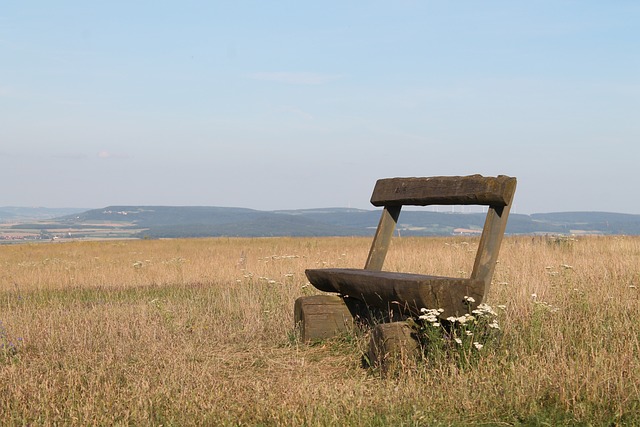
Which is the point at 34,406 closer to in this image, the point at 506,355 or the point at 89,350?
the point at 89,350

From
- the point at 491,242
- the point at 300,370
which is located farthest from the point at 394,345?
the point at 491,242

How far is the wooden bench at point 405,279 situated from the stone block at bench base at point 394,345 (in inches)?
11.4

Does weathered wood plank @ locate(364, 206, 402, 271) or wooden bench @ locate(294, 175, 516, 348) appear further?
weathered wood plank @ locate(364, 206, 402, 271)

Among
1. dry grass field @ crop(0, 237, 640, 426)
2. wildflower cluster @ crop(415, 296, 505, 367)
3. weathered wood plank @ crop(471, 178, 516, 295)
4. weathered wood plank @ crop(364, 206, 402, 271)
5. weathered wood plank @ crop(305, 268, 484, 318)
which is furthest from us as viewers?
weathered wood plank @ crop(364, 206, 402, 271)

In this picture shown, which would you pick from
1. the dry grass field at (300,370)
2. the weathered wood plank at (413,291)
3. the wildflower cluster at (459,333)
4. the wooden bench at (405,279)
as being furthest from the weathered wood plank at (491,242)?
the dry grass field at (300,370)

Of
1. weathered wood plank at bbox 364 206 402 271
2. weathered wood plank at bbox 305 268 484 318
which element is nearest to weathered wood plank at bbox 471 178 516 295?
weathered wood plank at bbox 305 268 484 318

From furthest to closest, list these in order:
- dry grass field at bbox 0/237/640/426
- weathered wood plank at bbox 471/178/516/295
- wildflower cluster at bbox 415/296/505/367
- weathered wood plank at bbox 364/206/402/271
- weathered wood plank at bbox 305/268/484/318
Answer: weathered wood plank at bbox 364/206/402/271 → weathered wood plank at bbox 471/178/516/295 → weathered wood plank at bbox 305/268/484/318 → wildflower cluster at bbox 415/296/505/367 → dry grass field at bbox 0/237/640/426

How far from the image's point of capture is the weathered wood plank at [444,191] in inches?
243

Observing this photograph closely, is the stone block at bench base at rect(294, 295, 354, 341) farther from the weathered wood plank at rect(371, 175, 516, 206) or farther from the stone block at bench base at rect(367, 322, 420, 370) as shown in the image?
the stone block at bench base at rect(367, 322, 420, 370)

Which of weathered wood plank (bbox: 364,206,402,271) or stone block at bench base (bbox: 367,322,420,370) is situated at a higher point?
weathered wood plank (bbox: 364,206,402,271)

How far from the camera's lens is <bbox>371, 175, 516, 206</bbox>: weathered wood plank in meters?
6.18

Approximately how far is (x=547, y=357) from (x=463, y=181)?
1.77 metres

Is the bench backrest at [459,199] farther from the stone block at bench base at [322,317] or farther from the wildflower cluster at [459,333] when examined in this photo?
the stone block at bench base at [322,317]

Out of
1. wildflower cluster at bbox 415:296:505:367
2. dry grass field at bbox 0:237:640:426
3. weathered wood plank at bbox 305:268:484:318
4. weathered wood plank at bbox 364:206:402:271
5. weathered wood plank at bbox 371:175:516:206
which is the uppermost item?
weathered wood plank at bbox 371:175:516:206
